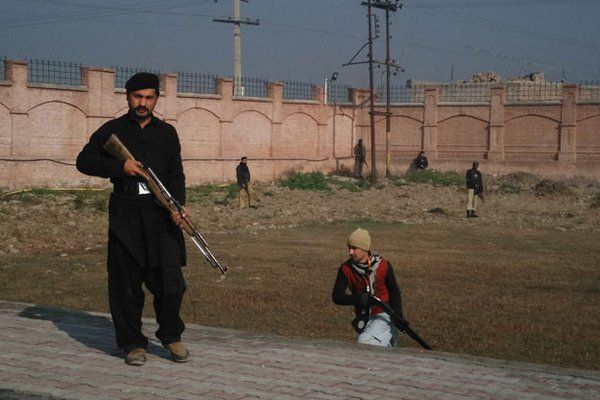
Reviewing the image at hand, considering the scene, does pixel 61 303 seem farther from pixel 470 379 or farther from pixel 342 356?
pixel 470 379

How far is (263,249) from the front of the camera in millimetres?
20141

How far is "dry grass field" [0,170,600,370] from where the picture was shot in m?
10.8

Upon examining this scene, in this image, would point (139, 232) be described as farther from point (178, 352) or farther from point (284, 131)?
point (284, 131)

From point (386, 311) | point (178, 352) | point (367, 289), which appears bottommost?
point (178, 352)

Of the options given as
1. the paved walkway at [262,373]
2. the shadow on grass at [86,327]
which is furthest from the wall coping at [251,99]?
the paved walkway at [262,373]

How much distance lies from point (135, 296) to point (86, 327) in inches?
60.1

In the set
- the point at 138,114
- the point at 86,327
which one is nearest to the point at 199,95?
the point at 86,327

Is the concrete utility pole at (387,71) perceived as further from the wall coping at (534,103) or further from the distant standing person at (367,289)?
the distant standing person at (367,289)

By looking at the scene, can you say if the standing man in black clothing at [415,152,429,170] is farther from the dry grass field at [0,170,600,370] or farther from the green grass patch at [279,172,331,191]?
the dry grass field at [0,170,600,370]

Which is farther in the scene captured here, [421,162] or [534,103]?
[421,162]

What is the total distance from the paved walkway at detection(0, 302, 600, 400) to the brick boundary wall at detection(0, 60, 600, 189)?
93.5 feet

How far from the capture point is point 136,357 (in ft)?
21.3

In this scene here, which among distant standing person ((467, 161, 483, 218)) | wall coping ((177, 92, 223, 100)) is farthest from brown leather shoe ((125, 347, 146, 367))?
wall coping ((177, 92, 223, 100))

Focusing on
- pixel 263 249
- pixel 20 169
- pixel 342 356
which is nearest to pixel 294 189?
pixel 20 169
